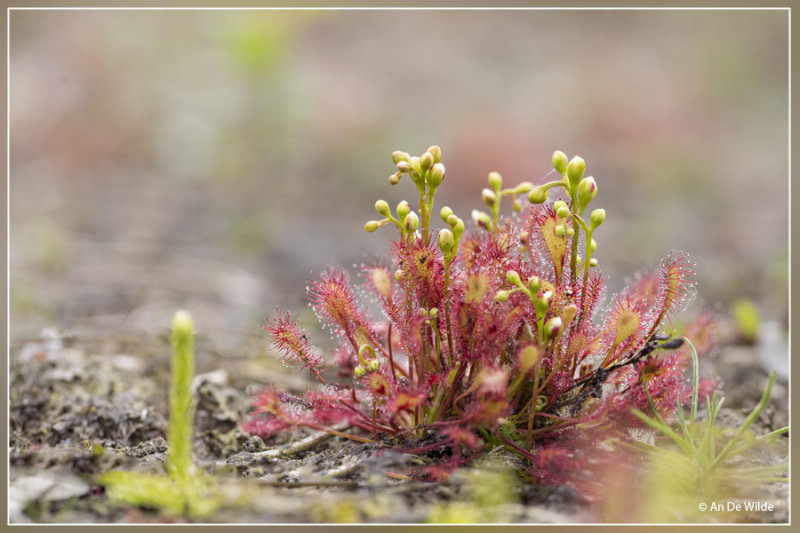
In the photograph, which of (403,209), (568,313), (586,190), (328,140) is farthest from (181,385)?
(328,140)

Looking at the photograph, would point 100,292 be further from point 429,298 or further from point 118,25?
point 118,25

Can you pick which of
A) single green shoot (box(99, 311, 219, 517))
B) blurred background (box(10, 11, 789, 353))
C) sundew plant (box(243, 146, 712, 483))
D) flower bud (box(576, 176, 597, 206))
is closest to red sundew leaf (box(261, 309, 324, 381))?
sundew plant (box(243, 146, 712, 483))

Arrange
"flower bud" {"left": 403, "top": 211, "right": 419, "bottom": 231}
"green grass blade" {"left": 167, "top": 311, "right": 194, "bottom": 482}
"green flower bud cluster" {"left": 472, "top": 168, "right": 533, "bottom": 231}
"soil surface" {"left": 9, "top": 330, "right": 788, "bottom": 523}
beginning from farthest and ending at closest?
"green flower bud cluster" {"left": 472, "top": 168, "right": 533, "bottom": 231}, "flower bud" {"left": 403, "top": 211, "right": 419, "bottom": 231}, "soil surface" {"left": 9, "top": 330, "right": 788, "bottom": 523}, "green grass blade" {"left": 167, "top": 311, "right": 194, "bottom": 482}

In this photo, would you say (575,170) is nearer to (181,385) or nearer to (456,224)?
(456,224)

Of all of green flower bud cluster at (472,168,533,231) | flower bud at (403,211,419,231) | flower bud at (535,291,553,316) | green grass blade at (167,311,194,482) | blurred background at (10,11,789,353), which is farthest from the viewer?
blurred background at (10,11,789,353)

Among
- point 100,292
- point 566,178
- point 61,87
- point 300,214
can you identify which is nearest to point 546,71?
point 300,214

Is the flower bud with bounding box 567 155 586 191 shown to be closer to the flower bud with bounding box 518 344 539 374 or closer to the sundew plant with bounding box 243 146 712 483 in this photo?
the sundew plant with bounding box 243 146 712 483

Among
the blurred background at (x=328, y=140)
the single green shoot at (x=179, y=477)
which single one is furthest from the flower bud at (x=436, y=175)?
the blurred background at (x=328, y=140)
